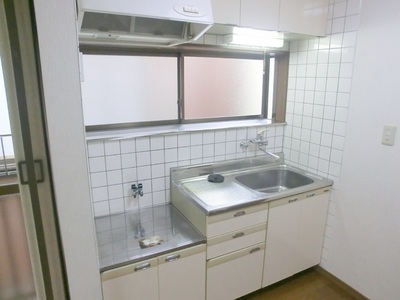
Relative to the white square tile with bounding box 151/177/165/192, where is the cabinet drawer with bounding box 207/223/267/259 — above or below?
below

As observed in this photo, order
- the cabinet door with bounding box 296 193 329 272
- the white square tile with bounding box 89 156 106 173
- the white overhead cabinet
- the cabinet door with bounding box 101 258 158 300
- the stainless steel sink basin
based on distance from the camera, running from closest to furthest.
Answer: the cabinet door with bounding box 101 258 158 300 < the white overhead cabinet < the white square tile with bounding box 89 156 106 173 < the cabinet door with bounding box 296 193 329 272 < the stainless steel sink basin

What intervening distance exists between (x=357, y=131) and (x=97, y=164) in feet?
5.92

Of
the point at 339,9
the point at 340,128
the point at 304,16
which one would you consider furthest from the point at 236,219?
the point at 339,9

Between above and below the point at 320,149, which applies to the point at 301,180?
below

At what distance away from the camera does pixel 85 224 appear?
3.25ft

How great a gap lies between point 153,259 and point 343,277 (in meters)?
1.58

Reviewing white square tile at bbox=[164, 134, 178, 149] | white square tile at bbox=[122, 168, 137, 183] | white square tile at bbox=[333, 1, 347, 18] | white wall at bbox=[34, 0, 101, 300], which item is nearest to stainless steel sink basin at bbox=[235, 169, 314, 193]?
white square tile at bbox=[164, 134, 178, 149]

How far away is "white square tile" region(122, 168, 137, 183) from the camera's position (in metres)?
1.90

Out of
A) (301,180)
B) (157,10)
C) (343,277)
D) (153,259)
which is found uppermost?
(157,10)

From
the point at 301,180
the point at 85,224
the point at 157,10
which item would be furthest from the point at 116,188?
the point at 301,180

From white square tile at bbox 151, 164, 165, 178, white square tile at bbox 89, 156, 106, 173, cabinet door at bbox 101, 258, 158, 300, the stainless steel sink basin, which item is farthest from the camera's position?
A: the stainless steel sink basin

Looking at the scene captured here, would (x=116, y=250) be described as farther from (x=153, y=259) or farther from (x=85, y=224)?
(x=85, y=224)

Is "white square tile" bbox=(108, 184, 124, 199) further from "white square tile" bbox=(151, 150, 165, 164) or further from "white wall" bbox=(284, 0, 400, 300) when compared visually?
"white wall" bbox=(284, 0, 400, 300)

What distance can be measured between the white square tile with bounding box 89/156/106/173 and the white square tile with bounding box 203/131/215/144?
0.77 m
